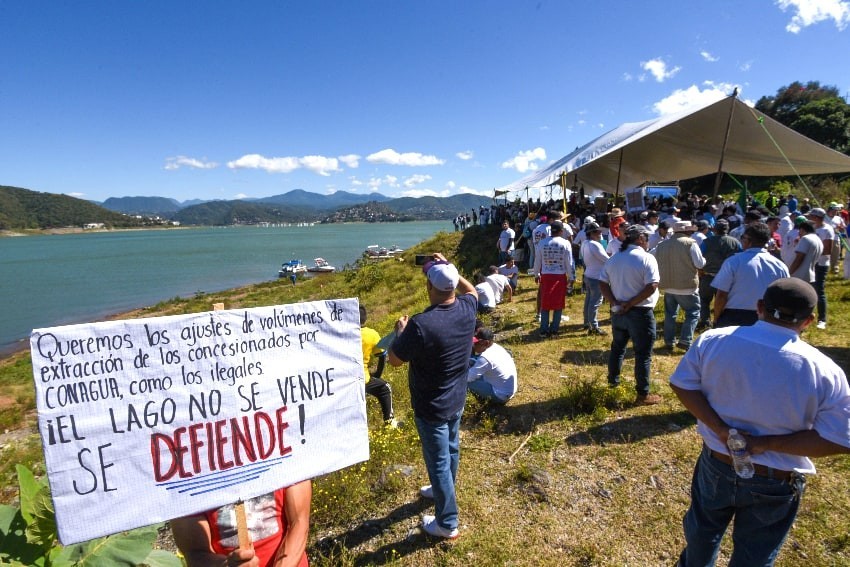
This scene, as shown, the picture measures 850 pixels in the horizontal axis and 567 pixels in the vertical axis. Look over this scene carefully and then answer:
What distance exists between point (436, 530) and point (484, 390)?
78.3 inches

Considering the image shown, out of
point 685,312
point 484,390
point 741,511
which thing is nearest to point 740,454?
point 741,511

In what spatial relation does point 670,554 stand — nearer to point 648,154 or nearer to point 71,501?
point 71,501

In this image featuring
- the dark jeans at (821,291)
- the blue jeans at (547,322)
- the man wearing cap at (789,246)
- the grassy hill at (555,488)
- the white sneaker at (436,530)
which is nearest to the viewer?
the grassy hill at (555,488)

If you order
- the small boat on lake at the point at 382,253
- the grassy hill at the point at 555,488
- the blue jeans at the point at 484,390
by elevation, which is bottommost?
the small boat on lake at the point at 382,253

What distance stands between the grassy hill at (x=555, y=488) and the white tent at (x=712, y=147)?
6860 millimetres

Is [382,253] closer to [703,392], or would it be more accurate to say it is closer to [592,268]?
[592,268]

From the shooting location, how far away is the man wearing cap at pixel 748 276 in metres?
4.09

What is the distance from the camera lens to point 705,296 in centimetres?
706

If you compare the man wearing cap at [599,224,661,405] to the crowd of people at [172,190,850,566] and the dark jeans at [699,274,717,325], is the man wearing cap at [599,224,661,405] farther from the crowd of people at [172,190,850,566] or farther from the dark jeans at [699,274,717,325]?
the dark jeans at [699,274,717,325]

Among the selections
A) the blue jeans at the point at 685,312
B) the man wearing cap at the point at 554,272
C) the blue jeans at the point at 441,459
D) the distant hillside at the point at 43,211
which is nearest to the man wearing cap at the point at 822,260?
the blue jeans at the point at 685,312

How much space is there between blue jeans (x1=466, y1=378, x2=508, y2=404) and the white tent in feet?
25.7

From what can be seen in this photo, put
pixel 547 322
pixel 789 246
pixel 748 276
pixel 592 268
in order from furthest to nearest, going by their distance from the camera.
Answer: pixel 789 246 → pixel 547 322 → pixel 592 268 → pixel 748 276

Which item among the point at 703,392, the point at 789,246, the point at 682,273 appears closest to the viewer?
the point at 703,392

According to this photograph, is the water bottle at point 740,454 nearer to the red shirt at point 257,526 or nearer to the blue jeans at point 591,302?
the red shirt at point 257,526
